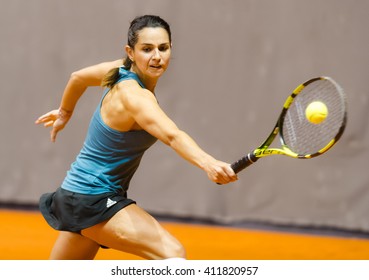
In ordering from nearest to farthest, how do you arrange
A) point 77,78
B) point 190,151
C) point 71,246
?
point 190,151 → point 71,246 → point 77,78

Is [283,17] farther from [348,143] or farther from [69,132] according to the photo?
[69,132]

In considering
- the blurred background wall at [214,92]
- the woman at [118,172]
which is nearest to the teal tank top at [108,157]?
the woman at [118,172]

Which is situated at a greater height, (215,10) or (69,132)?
(215,10)

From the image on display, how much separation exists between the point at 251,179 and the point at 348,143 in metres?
0.75

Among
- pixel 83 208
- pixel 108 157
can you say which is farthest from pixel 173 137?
pixel 83 208

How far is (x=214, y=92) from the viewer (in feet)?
16.6

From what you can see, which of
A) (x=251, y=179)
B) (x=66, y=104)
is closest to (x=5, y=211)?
(x=251, y=179)

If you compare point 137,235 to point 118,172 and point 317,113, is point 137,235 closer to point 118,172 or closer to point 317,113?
point 118,172

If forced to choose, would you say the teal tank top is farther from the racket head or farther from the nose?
the racket head

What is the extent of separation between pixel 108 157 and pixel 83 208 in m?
0.22

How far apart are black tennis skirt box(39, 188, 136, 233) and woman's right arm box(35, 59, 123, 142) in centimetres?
57

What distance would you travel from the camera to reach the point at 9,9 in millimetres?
5594

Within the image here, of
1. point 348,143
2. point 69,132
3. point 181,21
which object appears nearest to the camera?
point 348,143

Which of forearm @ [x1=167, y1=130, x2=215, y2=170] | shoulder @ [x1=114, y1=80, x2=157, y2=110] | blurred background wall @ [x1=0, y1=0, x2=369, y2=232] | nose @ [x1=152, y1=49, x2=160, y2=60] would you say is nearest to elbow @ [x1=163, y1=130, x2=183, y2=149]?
forearm @ [x1=167, y1=130, x2=215, y2=170]
